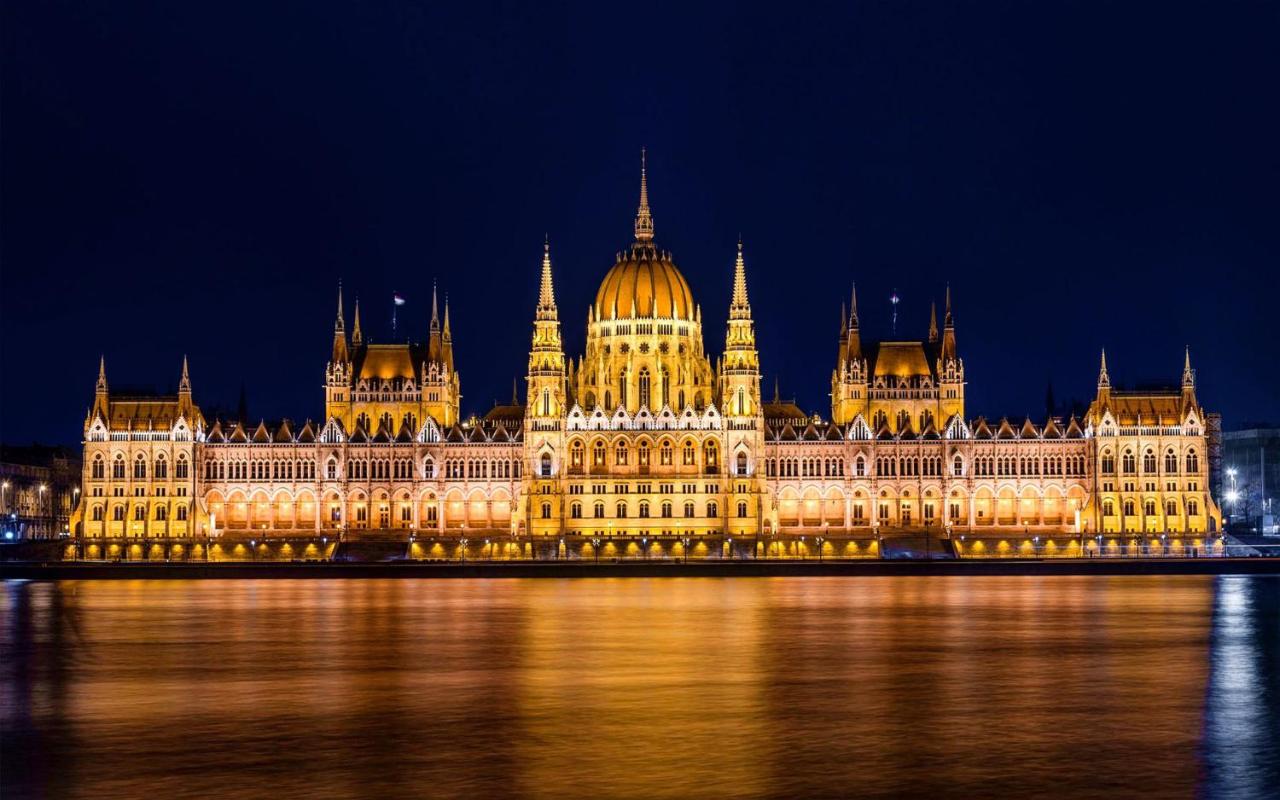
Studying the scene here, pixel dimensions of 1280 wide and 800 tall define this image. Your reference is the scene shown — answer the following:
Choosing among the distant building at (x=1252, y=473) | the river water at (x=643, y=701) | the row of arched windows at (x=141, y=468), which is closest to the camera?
the river water at (x=643, y=701)

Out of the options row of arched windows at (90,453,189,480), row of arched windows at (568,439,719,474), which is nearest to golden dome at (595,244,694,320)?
row of arched windows at (568,439,719,474)

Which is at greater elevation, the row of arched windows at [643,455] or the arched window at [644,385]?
the arched window at [644,385]

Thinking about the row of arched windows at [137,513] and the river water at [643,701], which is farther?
the row of arched windows at [137,513]

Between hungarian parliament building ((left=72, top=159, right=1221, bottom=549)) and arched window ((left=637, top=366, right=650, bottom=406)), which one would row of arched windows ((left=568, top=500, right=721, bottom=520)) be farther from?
arched window ((left=637, top=366, right=650, bottom=406))

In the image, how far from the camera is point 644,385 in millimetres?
153125

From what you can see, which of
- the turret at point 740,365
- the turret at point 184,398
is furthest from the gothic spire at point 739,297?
the turret at point 184,398

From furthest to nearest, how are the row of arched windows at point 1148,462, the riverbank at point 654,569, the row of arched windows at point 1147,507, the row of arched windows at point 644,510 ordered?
1. the row of arched windows at point 1148,462
2. the row of arched windows at point 1147,507
3. the row of arched windows at point 644,510
4. the riverbank at point 654,569

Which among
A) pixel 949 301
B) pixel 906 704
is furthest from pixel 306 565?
pixel 906 704

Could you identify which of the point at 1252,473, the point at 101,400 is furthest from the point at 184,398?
the point at 1252,473

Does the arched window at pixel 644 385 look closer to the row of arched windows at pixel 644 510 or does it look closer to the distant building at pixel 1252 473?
the row of arched windows at pixel 644 510

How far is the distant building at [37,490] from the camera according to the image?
165750 mm

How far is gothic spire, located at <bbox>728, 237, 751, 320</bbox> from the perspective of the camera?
151m

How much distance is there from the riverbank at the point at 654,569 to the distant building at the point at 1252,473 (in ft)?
206

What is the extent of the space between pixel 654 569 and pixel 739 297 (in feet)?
142
